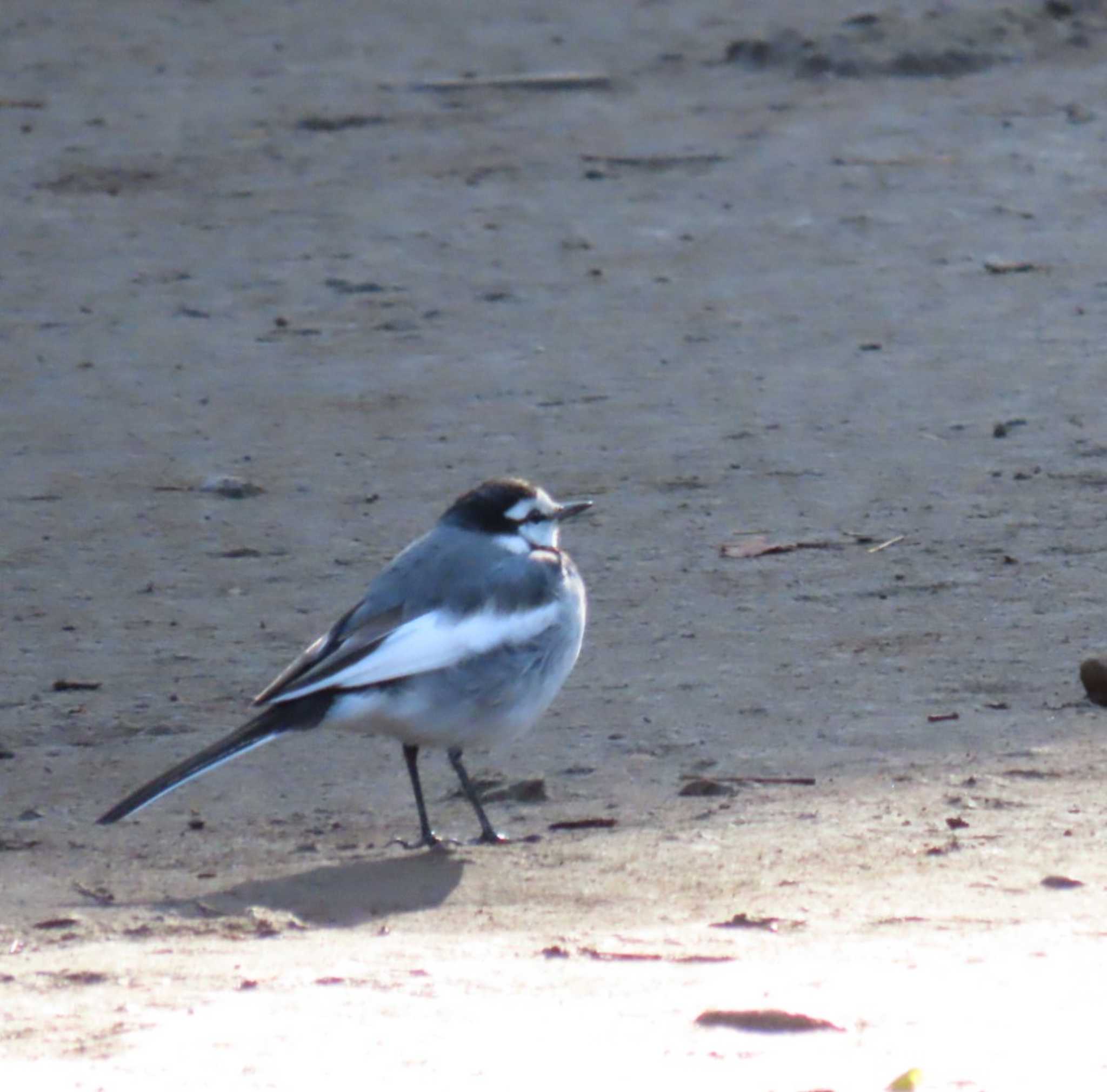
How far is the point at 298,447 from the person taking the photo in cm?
866

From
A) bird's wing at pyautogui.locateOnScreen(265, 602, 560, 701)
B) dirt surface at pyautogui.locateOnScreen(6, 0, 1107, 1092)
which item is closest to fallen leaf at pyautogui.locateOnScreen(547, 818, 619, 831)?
dirt surface at pyautogui.locateOnScreen(6, 0, 1107, 1092)

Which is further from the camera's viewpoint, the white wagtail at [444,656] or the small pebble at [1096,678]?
the small pebble at [1096,678]

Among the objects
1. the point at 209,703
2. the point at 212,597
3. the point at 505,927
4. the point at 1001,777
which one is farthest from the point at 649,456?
the point at 505,927

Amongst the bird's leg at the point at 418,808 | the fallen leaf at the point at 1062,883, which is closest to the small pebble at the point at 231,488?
the bird's leg at the point at 418,808

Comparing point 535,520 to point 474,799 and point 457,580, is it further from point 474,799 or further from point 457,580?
point 474,799

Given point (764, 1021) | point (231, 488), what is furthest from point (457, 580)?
point (231, 488)

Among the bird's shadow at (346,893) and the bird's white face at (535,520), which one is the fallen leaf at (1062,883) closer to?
the bird's shadow at (346,893)

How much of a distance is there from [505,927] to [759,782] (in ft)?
3.73

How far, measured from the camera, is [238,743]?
5055 mm

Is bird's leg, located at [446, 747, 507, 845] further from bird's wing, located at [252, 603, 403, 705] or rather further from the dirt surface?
bird's wing, located at [252, 603, 403, 705]

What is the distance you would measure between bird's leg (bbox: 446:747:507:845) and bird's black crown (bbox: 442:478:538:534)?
22.9 inches

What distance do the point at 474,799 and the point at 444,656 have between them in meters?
0.37

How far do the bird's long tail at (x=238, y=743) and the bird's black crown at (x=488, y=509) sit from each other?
0.78m

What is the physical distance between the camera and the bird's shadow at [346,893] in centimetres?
475
